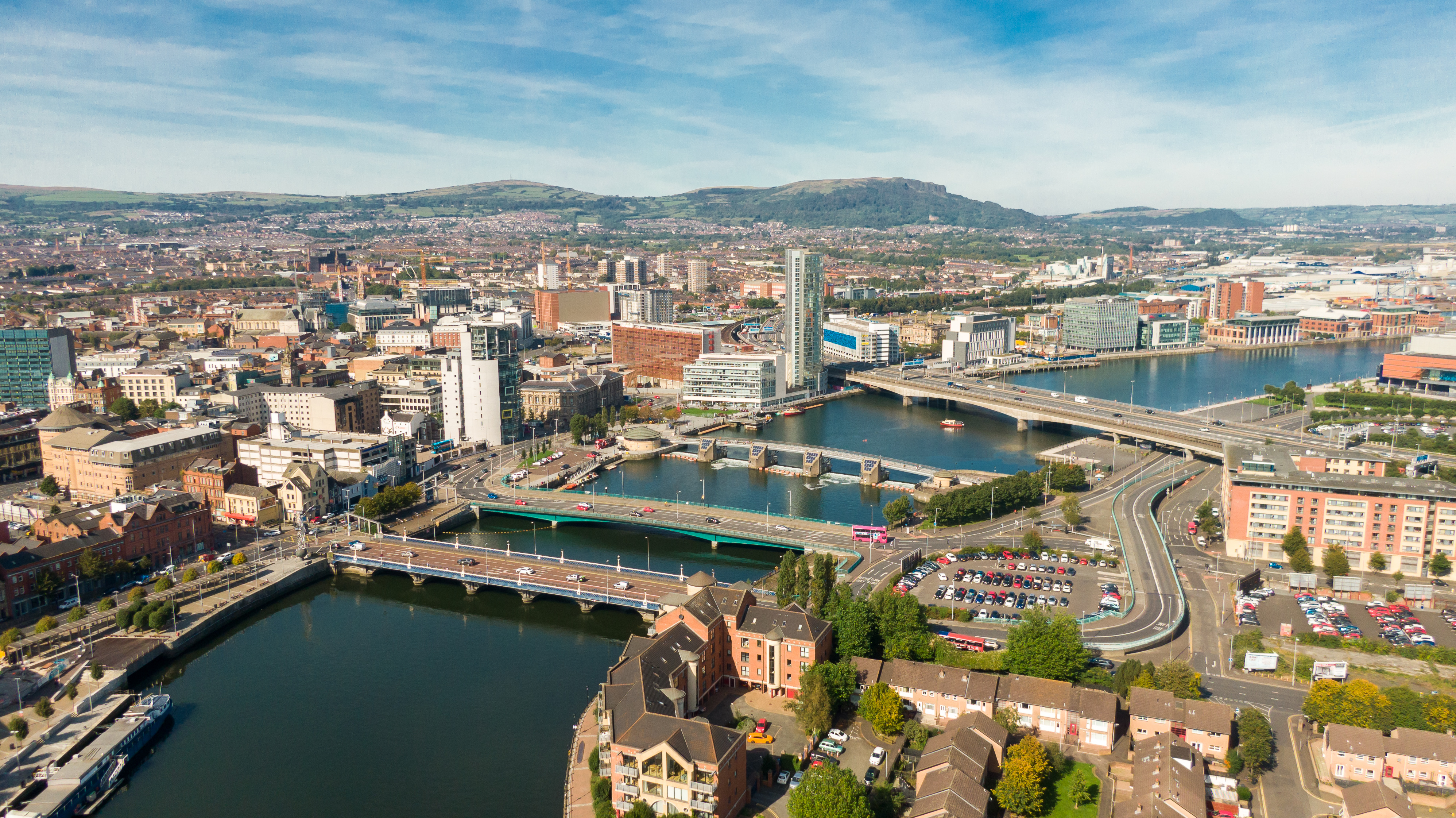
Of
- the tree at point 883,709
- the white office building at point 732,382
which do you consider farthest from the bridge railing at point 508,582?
the white office building at point 732,382

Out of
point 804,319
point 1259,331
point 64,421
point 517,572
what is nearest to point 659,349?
point 804,319

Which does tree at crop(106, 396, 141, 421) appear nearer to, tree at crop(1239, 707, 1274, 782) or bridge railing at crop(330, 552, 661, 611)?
bridge railing at crop(330, 552, 661, 611)

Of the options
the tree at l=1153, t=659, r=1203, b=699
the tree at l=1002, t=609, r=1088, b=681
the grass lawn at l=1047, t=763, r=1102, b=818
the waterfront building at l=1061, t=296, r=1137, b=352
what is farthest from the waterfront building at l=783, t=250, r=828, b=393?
the grass lawn at l=1047, t=763, r=1102, b=818

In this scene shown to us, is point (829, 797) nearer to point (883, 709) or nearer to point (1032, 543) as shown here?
point (883, 709)

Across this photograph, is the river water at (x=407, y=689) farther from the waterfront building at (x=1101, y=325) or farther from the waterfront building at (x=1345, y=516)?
the waterfront building at (x=1101, y=325)

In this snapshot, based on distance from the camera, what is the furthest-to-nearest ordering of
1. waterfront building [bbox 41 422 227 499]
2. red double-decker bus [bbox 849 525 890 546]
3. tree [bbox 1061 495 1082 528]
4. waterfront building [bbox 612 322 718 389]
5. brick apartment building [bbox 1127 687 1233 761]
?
waterfront building [bbox 612 322 718 389], waterfront building [bbox 41 422 227 499], tree [bbox 1061 495 1082 528], red double-decker bus [bbox 849 525 890 546], brick apartment building [bbox 1127 687 1233 761]
